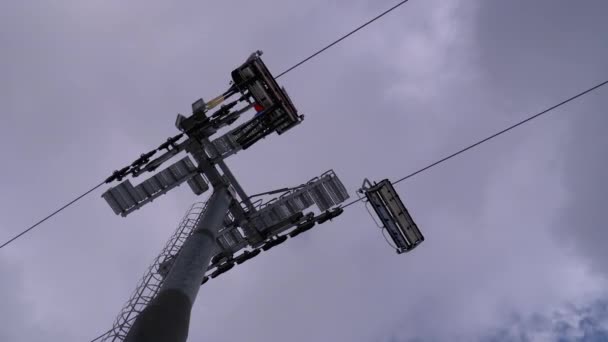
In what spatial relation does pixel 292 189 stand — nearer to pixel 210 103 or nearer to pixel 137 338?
pixel 210 103

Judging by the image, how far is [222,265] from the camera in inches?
679

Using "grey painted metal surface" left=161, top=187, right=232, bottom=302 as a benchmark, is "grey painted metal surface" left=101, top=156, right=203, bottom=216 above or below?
above

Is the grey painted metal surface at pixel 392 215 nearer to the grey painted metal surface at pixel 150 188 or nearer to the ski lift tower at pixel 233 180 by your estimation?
the ski lift tower at pixel 233 180

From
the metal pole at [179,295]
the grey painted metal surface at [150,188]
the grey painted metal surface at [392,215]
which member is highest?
the grey painted metal surface at [150,188]

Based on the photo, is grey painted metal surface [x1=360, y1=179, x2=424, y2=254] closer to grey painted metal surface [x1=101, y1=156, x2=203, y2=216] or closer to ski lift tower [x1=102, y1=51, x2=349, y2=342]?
ski lift tower [x1=102, y1=51, x2=349, y2=342]

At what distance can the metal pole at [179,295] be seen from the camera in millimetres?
8180

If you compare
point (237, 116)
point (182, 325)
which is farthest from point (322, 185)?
point (182, 325)

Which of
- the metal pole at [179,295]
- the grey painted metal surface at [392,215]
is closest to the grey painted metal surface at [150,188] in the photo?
the metal pole at [179,295]

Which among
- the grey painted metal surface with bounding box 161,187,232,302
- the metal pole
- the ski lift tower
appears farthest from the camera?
the ski lift tower

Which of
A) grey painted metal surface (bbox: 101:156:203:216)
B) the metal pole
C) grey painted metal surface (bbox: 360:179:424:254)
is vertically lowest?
grey painted metal surface (bbox: 360:179:424:254)

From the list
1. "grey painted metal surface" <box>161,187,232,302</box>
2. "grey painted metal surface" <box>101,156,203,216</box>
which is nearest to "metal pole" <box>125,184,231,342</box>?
"grey painted metal surface" <box>161,187,232,302</box>

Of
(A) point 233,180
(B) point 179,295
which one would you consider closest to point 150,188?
Answer: (A) point 233,180

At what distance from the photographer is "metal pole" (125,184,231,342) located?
26.8 feet

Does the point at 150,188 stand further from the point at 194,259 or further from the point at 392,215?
the point at 392,215
